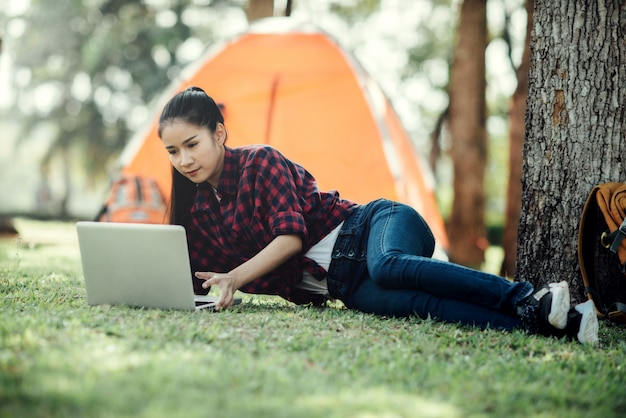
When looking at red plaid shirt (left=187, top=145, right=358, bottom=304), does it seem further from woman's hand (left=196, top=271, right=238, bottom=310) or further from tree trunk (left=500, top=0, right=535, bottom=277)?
tree trunk (left=500, top=0, right=535, bottom=277)

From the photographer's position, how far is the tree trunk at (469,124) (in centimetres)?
680

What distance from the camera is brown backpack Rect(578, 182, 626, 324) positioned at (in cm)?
258

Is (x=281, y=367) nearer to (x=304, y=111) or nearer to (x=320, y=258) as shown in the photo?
(x=320, y=258)

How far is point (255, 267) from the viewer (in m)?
2.35

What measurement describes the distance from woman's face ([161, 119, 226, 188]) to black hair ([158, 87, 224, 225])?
23mm

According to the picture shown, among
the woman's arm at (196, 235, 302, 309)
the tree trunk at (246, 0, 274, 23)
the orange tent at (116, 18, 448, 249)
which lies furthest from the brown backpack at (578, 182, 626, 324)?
the tree trunk at (246, 0, 274, 23)

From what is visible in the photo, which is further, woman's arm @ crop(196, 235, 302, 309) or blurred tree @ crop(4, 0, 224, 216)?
blurred tree @ crop(4, 0, 224, 216)

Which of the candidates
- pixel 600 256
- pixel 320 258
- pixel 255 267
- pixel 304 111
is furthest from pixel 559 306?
pixel 304 111

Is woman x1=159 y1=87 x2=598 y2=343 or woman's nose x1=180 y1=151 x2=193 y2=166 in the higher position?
woman's nose x1=180 y1=151 x2=193 y2=166

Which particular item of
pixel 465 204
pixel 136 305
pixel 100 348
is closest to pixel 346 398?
pixel 100 348

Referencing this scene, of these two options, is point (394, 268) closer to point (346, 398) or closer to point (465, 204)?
point (346, 398)

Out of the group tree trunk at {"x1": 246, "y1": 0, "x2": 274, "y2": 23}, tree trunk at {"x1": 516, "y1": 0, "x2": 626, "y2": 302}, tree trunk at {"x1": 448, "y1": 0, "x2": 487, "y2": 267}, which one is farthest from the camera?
tree trunk at {"x1": 448, "y1": 0, "x2": 487, "y2": 267}

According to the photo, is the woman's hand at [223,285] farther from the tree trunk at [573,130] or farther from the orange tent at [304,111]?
the orange tent at [304,111]

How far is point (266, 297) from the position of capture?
10.5 ft
